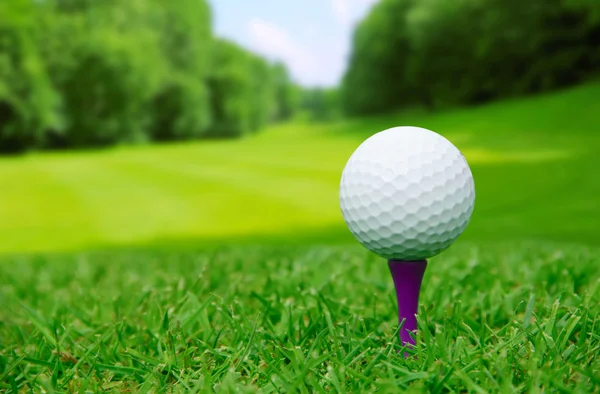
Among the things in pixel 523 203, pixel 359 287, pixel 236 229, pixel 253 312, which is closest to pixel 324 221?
pixel 236 229

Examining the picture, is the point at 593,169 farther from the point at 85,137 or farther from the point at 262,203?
the point at 85,137

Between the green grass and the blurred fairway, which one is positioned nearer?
the green grass

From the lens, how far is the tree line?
77.8 feet

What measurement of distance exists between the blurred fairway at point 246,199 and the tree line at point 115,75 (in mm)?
9775

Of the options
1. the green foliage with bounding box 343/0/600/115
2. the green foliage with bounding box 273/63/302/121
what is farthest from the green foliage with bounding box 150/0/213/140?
the green foliage with bounding box 273/63/302/121

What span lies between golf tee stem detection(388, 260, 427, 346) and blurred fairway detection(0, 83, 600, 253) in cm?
499

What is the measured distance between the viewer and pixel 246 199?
9.41 meters

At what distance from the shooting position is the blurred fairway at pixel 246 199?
7.25 m

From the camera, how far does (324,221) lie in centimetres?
770

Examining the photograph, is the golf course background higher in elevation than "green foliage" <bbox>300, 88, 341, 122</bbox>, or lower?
lower

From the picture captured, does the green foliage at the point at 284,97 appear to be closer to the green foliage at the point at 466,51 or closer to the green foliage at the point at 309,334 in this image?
the green foliage at the point at 466,51

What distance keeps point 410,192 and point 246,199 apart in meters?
7.88

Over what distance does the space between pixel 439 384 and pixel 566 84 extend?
30.6 meters

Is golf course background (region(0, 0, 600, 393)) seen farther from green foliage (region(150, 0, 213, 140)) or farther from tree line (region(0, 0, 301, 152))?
green foliage (region(150, 0, 213, 140))
